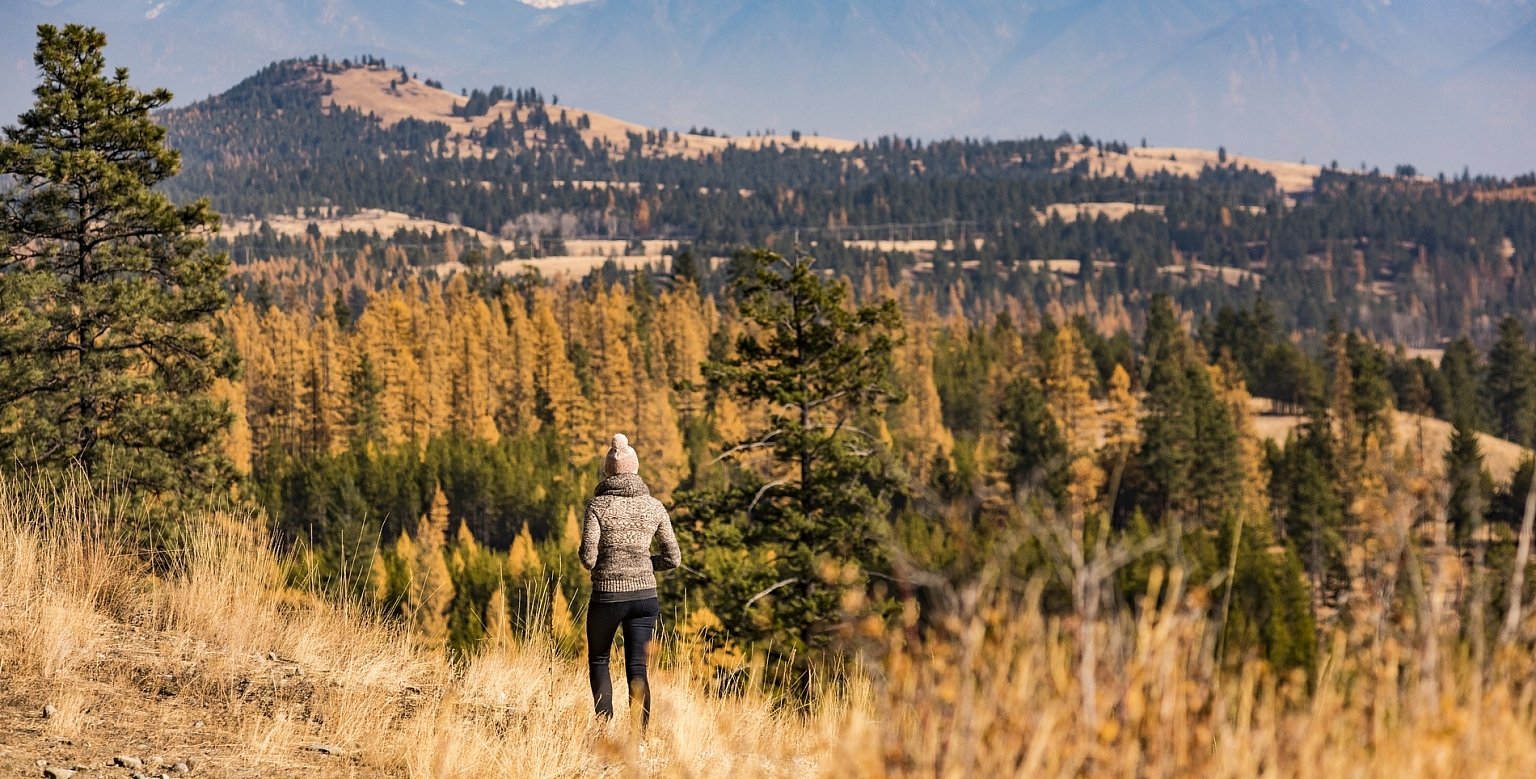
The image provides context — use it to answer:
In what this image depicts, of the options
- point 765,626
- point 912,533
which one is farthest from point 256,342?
point 765,626

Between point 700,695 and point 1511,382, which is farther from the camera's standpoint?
point 1511,382

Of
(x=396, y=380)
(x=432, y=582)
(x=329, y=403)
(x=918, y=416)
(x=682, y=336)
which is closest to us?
(x=432, y=582)

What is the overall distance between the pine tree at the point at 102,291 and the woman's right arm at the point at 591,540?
17601 millimetres

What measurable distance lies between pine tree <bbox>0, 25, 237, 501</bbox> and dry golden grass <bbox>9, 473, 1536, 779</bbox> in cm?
1504

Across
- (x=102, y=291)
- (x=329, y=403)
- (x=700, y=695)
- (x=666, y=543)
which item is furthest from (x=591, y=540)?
(x=329, y=403)

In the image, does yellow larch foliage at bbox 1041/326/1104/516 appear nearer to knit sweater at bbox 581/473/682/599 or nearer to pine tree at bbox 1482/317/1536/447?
pine tree at bbox 1482/317/1536/447

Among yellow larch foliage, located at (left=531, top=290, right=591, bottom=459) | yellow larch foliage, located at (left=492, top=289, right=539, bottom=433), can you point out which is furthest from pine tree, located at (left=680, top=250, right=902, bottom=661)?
yellow larch foliage, located at (left=492, top=289, right=539, bottom=433)

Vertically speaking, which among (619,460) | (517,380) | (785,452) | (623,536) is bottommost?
(517,380)

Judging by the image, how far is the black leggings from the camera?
272 inches

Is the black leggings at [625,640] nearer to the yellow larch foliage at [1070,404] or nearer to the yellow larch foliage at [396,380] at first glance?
the yellow larch foliage at [1070,404]

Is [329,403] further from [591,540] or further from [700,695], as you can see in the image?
[700,695]

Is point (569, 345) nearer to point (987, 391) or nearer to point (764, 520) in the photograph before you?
point (987, 391)

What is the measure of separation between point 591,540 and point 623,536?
21 cm

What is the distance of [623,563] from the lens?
23.8ft
